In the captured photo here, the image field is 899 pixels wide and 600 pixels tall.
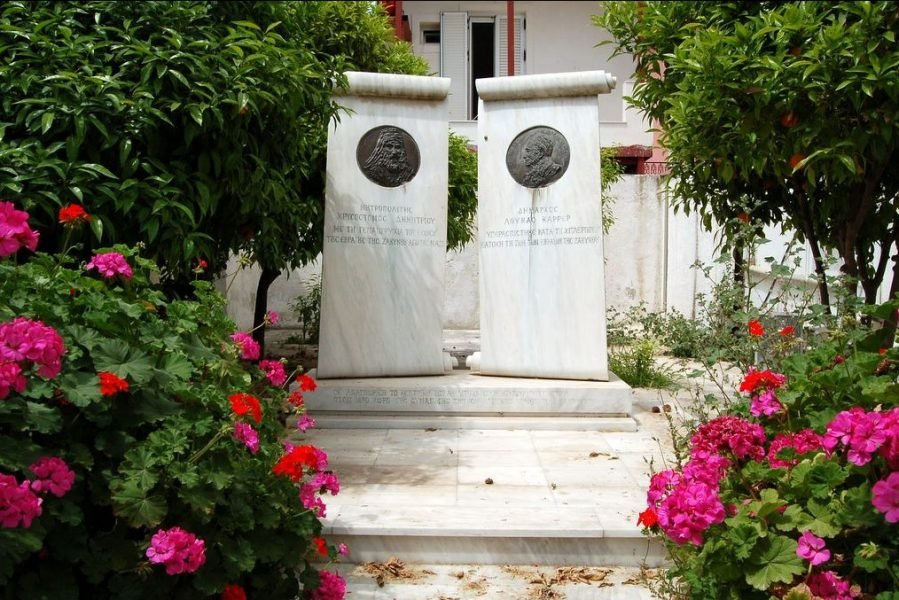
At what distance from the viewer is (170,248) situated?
167 inches

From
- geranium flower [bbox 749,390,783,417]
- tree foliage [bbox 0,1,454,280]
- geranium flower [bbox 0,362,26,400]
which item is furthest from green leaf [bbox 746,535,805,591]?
tree foliage [bbox 0,1,454,280]

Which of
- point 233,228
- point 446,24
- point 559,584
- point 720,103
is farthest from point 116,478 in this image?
point 446,24

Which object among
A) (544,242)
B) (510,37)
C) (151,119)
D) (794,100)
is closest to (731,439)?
(794,100)

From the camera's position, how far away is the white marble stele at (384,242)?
21.4 ft

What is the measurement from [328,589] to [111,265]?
1340mm

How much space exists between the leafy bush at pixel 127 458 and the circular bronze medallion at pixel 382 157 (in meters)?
3.75

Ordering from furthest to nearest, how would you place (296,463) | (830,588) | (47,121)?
(47,121) < (296,463) < (830,588)

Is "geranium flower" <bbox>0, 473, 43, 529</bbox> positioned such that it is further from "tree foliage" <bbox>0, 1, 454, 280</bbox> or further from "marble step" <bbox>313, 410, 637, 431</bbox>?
"marble step" <bbox>313, 410, 637, 431</bbox>

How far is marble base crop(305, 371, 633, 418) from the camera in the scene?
6043 mm

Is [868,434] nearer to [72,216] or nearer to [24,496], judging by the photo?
[24,496]

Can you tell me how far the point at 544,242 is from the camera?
21.4 ft

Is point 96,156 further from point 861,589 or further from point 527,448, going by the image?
point 861,589

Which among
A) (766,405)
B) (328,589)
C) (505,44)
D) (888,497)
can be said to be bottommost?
(328,589)

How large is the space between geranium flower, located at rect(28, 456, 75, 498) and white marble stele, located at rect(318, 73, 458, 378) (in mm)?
4225
